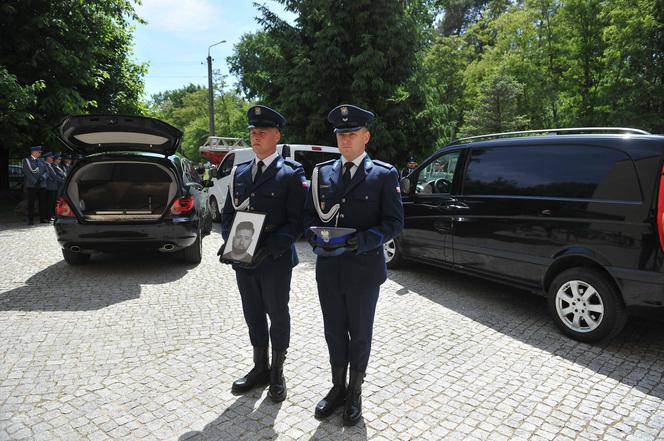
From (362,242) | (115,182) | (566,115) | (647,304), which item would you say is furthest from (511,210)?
(566,115)

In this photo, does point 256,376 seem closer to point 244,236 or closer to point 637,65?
point 244,236

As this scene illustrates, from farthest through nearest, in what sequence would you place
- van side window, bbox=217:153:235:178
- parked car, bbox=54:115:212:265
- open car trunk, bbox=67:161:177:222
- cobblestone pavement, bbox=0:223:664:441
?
van side window, bbox=217:153:235:178, open car trunk, bbox=67:161:177:222, parked car, bbox=54:115:212:265, cobblestone pavement, bbox=0:223:664:441

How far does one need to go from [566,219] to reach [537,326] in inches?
45.9

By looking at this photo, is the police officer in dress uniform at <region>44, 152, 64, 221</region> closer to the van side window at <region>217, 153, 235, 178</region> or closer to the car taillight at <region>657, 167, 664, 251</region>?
the van side window at <region>217, 153, 235, 178</region>

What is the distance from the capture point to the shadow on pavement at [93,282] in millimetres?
5137

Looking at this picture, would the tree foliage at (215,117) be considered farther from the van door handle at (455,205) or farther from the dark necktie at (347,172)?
the dark necktie at (347,172)

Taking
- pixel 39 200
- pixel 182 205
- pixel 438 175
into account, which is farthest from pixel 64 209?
pixel 39 200

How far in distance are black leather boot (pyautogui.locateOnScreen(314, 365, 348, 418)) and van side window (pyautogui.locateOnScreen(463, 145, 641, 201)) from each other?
283 centimetres

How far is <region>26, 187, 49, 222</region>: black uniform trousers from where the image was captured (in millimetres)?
11383

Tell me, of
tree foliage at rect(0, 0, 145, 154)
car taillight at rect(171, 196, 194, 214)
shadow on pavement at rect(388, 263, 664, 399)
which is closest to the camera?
shadow on pavement at rect(388, 263, 664, 399)

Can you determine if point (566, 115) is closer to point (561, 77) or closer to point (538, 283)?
point (561, 77)

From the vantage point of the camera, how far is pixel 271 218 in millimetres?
3055

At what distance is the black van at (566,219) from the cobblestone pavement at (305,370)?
0.45 m

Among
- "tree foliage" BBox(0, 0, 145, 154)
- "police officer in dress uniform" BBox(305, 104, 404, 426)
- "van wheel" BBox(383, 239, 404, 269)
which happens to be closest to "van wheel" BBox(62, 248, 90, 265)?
"van wheel" BBox(383, 239, 404, 269)
